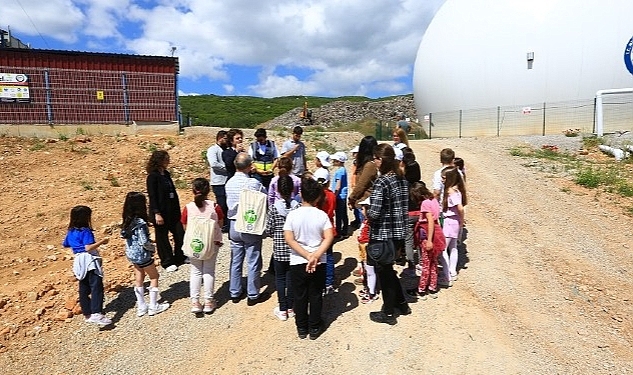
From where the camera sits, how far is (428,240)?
4.89 metres

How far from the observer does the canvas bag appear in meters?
4.78

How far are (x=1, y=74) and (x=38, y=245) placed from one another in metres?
11.2

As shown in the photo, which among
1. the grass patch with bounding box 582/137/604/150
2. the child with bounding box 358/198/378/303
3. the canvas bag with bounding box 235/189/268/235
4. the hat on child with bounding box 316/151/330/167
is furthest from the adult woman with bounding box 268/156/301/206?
the grass patch with bounding box 582/137/604/150

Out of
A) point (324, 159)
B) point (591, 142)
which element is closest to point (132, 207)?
point (324, 159)

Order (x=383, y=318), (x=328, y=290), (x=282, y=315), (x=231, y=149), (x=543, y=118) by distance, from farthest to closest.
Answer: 1. (x=543, y=118)
2. (x=231, y=149)
3. (x=328, y=290)
4. (x=282, y=315)
5. (x=383, y=318)

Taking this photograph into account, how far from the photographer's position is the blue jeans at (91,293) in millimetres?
4855

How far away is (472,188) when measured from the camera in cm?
992

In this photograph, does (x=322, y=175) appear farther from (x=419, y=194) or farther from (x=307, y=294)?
(x=307, y=294)

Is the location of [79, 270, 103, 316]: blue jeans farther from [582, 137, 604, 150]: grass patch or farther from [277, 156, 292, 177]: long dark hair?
[582, 137, 604, 150]: grass patch

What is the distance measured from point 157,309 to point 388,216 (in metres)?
3.00

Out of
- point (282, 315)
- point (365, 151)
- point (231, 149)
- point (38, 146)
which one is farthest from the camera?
point (38, 146)

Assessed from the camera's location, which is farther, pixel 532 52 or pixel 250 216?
pixel 532 52

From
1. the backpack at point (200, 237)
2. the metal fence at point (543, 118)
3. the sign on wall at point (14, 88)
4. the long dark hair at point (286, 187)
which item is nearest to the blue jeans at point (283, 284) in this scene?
the long dark hair at point (286, 187)

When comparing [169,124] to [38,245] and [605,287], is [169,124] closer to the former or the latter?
[38,245]
